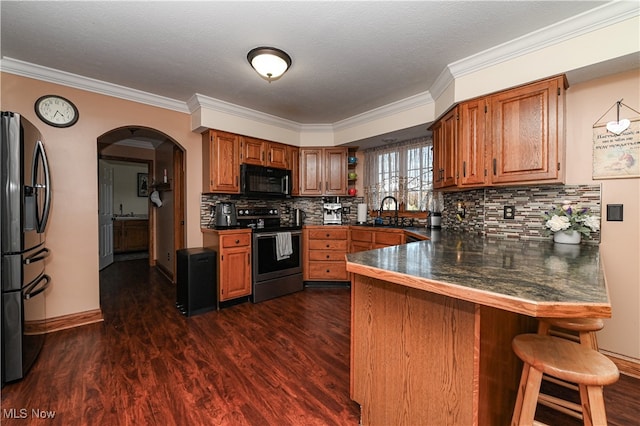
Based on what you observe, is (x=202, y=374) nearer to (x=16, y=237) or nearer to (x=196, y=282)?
(x=196, y=282)

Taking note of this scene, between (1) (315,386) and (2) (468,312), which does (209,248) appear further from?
(2) (468,312)

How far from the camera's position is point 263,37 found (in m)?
2.06

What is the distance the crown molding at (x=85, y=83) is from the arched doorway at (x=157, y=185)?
2.74 feet

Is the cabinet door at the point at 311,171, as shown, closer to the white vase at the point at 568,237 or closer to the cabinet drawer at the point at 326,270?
the cabinet drawer at the point at 326,270

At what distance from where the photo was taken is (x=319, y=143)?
14.3 feet

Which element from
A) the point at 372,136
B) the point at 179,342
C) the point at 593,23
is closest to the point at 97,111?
the point at 179,342

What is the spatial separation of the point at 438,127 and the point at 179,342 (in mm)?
3337

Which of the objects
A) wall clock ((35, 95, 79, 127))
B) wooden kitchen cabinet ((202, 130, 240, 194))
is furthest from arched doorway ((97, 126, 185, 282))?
wall clock ((35, 95, 79, 127))

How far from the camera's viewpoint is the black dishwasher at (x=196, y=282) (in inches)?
119

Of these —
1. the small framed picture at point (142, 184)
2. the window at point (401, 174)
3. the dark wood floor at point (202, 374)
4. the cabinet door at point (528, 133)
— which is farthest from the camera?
the small framed picture at point (142, 184)

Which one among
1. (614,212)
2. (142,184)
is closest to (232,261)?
(614,212)

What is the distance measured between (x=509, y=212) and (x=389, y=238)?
52.5 inches

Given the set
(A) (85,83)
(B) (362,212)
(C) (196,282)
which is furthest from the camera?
(B) (362,212)

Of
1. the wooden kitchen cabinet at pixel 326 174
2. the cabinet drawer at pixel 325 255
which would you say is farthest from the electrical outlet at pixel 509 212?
the wooden kitchen cabinet at pixel 326 174
